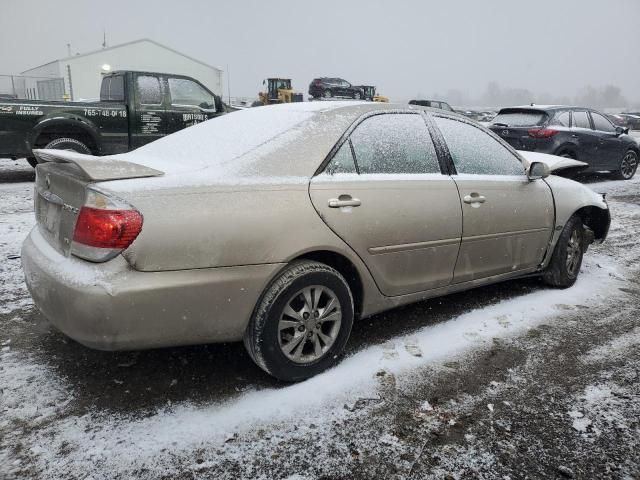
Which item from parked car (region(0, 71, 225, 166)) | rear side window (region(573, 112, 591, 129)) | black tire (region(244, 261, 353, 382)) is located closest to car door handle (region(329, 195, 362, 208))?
black tire (region(244, 261, 353, 382))

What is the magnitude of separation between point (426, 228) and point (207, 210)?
4.65 ft

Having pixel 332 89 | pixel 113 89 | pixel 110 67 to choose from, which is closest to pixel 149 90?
pixel 113 89

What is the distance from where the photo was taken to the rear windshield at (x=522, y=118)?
925cm

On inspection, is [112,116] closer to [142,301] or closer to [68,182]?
[68,182]

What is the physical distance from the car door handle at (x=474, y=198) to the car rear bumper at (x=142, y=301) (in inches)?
59.9

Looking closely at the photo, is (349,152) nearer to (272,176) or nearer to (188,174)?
(272,176)

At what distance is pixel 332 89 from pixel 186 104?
22951 millimetres

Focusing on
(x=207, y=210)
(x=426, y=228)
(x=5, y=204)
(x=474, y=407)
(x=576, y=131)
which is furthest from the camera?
(x=576, y=131)

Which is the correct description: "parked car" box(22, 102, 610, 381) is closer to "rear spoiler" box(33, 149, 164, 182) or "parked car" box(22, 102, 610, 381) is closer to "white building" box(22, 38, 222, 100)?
"rear spoiler" box(33, 149, 164, 182)

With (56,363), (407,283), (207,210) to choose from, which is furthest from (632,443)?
(56,363)

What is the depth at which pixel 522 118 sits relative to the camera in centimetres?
948

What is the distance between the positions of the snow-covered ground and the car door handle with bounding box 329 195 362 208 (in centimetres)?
96

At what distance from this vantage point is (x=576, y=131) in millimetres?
9523

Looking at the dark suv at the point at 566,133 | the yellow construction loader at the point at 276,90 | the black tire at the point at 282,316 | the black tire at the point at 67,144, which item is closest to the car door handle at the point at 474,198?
the black tire at the point at 282,316
